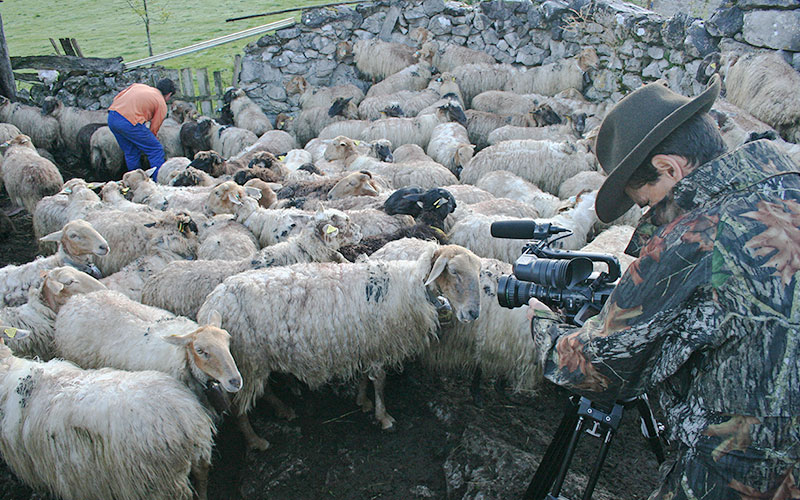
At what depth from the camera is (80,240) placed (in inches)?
196

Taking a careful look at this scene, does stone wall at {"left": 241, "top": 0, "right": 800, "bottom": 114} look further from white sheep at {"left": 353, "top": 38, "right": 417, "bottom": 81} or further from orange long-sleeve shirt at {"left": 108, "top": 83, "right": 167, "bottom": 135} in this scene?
orange long-sleeve shirt at {"left": 108, "top": 83, "right": 167, "bottom": 135}

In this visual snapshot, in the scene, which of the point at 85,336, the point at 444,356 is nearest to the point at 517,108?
the point at 444,356

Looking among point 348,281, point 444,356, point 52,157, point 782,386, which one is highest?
point 782,386

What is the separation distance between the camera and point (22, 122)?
448 inches

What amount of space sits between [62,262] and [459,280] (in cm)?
390

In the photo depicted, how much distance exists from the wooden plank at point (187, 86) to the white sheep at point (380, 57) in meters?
4.05

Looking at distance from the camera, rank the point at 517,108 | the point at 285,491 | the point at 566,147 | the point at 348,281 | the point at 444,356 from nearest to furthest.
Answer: the point at 285,491 < the point at 348,281 < the point at 444,356 < the point at 566,147 < the point at 517,108

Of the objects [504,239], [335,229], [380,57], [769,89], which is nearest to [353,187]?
[335,229]

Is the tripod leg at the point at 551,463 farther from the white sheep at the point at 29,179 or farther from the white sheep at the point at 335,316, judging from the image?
the white sheep at the point at 29,179

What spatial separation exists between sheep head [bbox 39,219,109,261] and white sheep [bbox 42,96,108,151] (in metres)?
7.82

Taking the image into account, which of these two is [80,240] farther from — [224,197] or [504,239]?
[504,239]

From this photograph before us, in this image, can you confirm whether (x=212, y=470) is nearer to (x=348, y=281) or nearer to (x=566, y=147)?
(x=348, y=281)

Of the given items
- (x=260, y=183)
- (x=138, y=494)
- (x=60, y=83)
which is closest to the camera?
(x=138, y=494)

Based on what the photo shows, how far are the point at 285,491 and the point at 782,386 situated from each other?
2.91 metres
